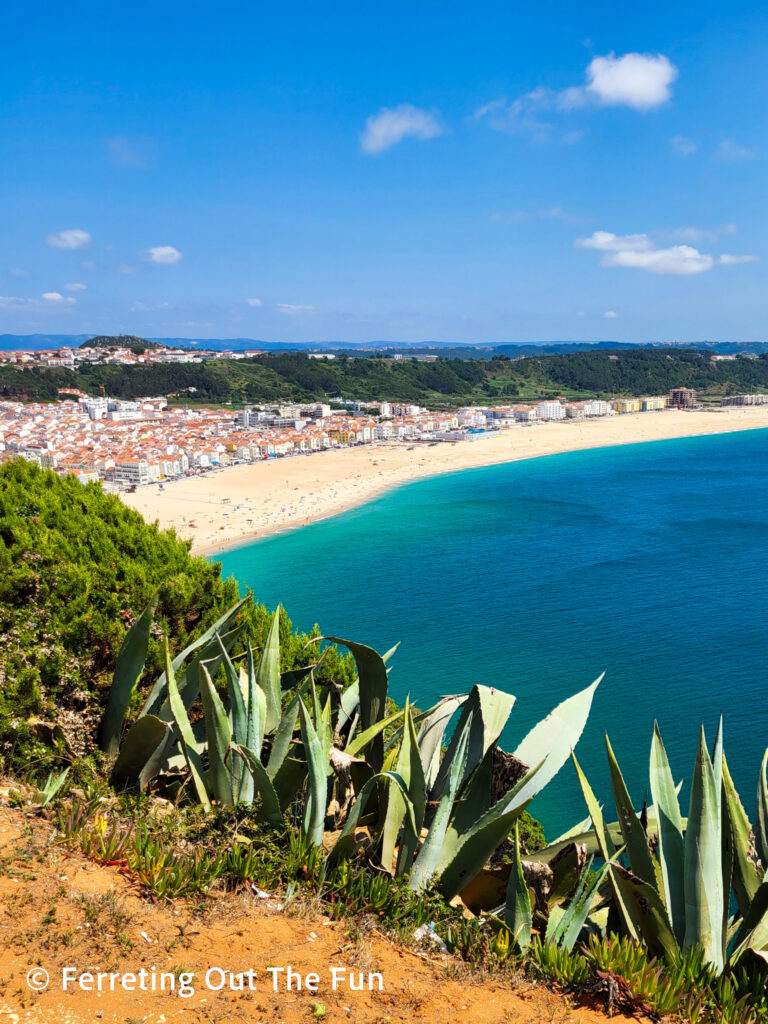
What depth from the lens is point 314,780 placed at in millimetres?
3248

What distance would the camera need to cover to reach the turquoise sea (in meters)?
15.4

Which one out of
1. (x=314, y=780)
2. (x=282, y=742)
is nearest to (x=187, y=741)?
(x=282, y=742)

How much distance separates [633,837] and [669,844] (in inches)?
5.4

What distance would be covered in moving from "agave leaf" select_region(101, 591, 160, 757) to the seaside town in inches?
1561

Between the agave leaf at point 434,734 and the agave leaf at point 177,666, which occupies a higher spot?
the agave leaf at point 177,666

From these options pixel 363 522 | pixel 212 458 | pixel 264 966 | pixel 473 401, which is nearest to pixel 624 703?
pixel 264 966

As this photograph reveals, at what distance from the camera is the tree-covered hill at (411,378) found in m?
93.8

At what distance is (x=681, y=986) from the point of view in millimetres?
2662

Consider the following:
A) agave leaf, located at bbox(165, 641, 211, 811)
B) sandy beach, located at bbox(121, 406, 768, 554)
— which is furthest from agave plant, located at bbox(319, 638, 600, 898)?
sandy beach, located at bbox(121, 406, 768, 554)

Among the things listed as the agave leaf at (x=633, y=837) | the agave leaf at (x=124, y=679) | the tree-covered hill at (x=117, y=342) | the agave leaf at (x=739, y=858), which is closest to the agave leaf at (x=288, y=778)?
the agave leaf at (x=124, y=679)

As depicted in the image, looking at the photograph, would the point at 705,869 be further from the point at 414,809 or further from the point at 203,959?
the point at 203,959

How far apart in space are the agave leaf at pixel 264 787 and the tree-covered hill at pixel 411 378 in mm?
88946

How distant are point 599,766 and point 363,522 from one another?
2516 centimetres

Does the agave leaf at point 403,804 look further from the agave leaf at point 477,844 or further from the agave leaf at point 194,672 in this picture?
the agave leaf at point 194,672
